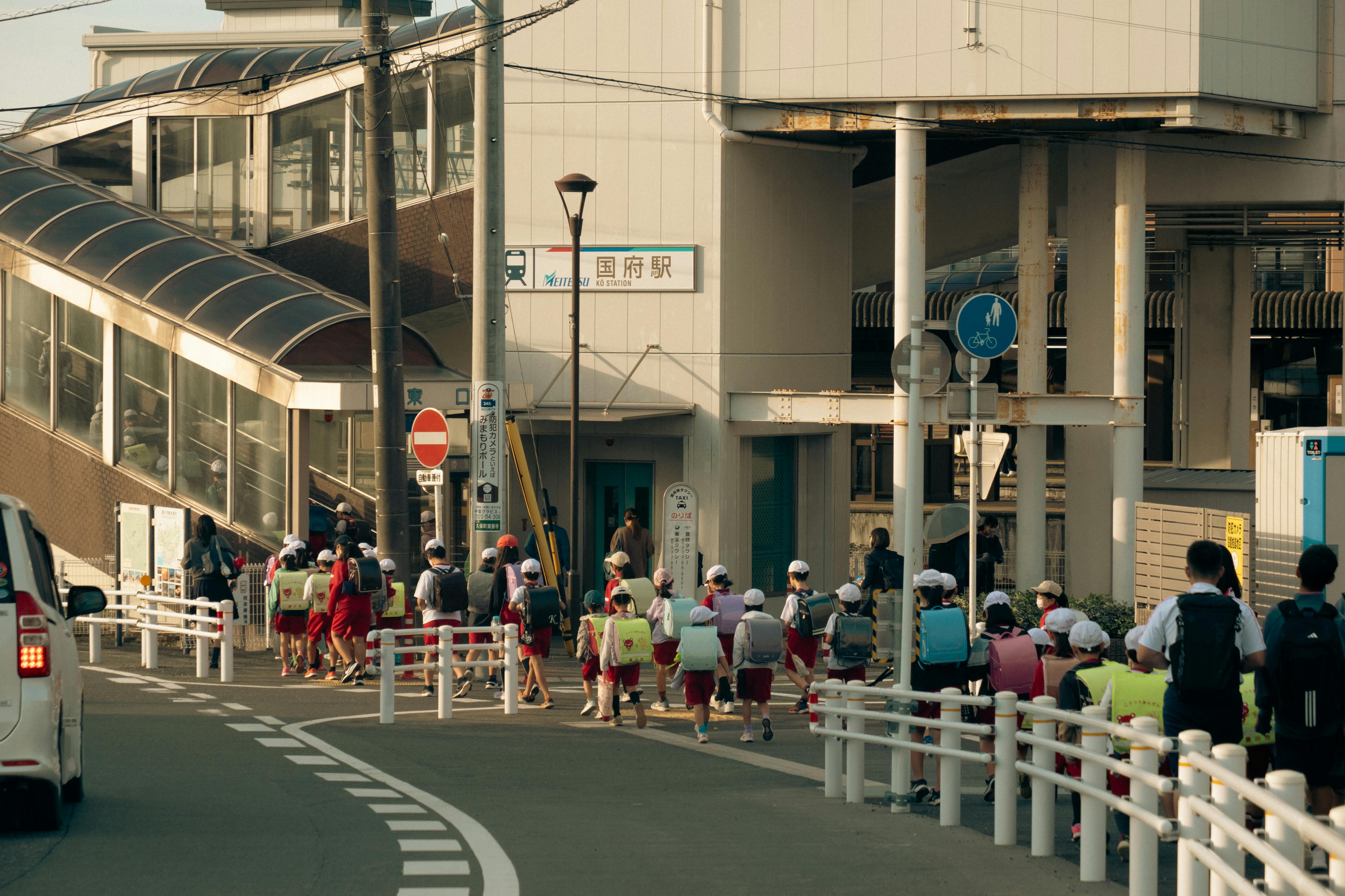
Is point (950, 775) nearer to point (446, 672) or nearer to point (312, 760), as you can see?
point (312, 760)

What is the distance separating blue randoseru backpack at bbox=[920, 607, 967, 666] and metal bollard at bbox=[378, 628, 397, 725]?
18.1 feet

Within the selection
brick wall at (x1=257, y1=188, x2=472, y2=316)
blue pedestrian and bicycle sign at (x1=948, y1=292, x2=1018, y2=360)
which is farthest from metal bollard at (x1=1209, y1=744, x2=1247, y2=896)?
brick wall at (x1=257, y1=188, x2=472, y2=316)

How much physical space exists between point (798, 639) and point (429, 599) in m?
4.22

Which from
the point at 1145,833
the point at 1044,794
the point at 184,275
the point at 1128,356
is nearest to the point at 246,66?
the point at 184,275

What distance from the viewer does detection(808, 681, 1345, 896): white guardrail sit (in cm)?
575

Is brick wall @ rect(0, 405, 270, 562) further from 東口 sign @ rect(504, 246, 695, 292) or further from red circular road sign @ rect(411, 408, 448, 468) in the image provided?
red circular road sign @ rect(411, 408, 448, 468)

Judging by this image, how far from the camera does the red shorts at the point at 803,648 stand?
1574 centimetres

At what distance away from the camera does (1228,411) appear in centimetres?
3136

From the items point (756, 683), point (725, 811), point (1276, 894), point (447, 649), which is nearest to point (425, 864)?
point (725, 811)

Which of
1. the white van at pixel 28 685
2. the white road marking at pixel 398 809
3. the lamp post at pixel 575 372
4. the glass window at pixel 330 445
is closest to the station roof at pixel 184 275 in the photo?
the glass window at pixel 330 445

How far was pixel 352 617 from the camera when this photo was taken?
1781cm

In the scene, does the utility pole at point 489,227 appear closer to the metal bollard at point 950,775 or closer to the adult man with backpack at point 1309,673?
the metal bollard at point 950,775

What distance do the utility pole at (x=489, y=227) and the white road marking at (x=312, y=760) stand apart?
5.11 meters

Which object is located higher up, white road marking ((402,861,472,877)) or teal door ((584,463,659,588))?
teal door ((584,463,659,588))
